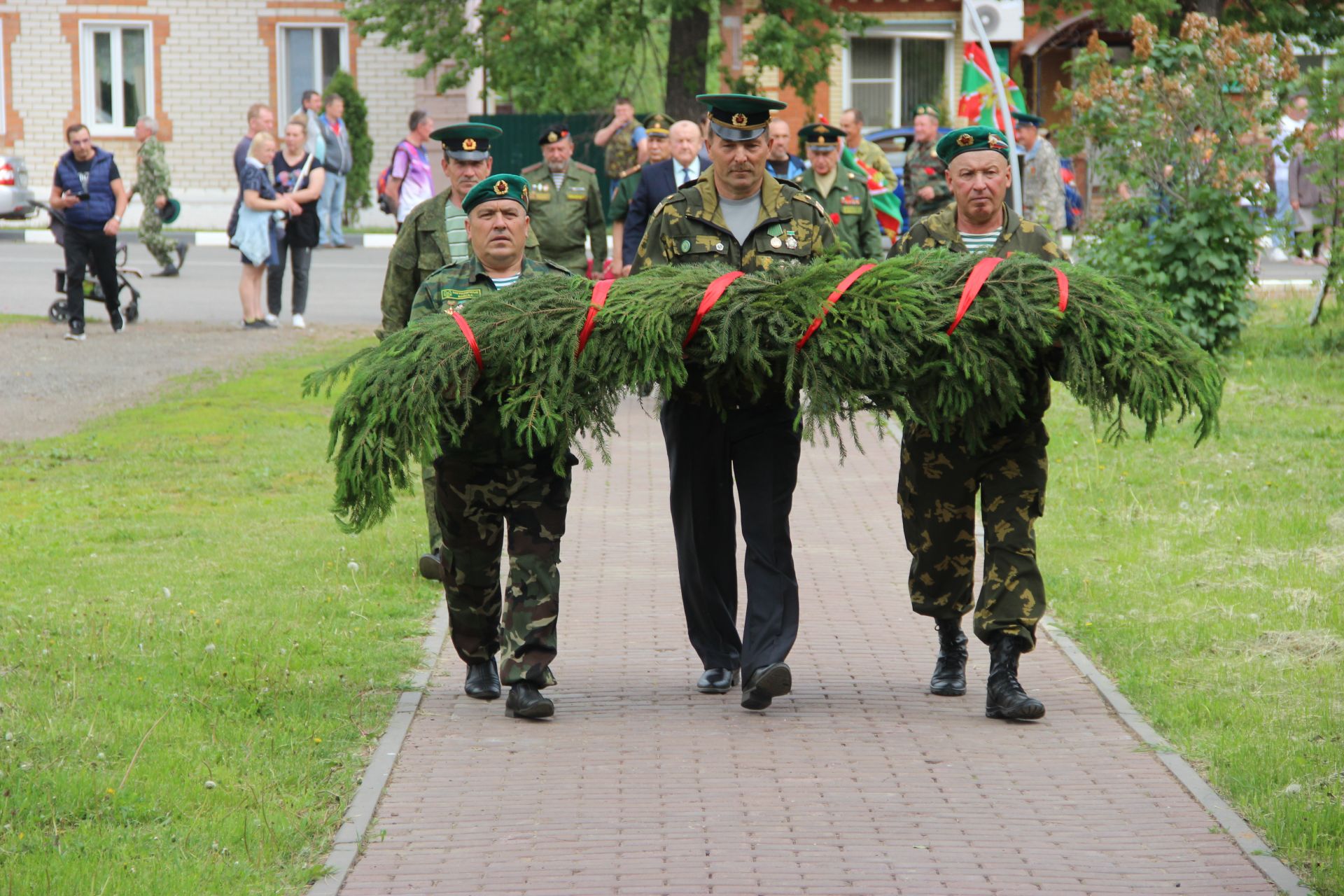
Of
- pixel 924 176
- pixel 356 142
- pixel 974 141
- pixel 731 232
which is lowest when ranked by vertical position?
pixel 731 232

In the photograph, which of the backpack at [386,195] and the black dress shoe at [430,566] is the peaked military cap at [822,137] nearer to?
the black dress shoe at [430,566]

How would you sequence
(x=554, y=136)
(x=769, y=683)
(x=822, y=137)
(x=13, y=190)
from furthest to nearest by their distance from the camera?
(x=13, y=190) < (x=822, y=137) < (x=554, y=136) < (x=769, y=683)

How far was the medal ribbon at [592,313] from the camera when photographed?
5426mm

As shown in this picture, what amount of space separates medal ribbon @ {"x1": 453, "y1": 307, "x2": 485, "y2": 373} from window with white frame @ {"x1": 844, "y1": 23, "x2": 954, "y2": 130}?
30.7m

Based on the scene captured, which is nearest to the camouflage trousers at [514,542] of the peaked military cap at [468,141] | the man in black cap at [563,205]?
the peaked military cap at [468,141]

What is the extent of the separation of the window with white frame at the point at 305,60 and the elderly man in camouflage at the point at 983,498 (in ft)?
96.2

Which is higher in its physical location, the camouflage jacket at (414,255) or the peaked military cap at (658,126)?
the peaked military cap at (658,126)

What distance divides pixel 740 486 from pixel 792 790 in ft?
4.13

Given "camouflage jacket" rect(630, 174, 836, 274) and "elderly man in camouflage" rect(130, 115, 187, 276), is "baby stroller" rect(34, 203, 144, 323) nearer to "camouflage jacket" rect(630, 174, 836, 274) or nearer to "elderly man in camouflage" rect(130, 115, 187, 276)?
"elderly man in camouflage" rect(130, 115, 187, 276)

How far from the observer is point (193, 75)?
110 feet

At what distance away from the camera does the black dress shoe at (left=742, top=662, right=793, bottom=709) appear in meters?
5.72

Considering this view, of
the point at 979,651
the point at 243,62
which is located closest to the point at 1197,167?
the point at 979,651

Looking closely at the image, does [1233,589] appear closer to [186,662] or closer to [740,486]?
[740,486]

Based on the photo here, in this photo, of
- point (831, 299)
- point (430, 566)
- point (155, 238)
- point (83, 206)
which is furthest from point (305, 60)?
point (831, 299)
